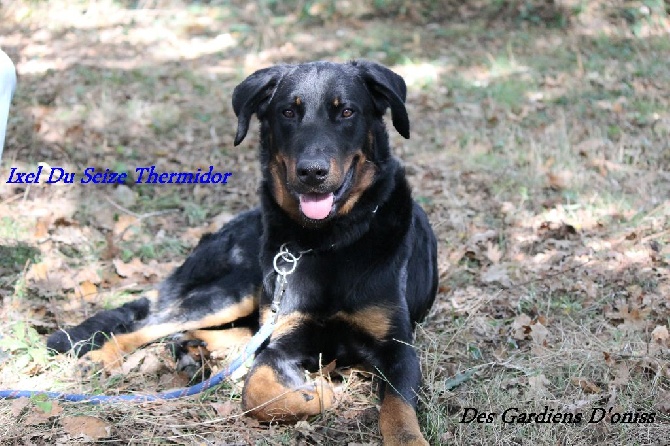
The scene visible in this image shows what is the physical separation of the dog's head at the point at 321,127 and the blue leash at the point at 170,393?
64 centimetres

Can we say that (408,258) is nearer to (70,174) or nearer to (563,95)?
(70,174)

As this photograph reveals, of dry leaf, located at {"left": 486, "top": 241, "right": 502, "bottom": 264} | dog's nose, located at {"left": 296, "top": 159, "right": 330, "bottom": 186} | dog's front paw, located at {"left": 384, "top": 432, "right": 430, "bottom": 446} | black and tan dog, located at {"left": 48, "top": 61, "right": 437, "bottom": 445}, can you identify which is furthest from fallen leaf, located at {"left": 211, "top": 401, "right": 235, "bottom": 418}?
dry leaf, located at {"left": 486, "top": 241, "right": 502, "bottom": 264}

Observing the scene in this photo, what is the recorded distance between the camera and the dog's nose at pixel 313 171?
344 cm

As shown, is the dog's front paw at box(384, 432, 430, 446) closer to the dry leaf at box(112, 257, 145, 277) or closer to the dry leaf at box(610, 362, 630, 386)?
the dry leaf at box(610, 362, 630, 386)

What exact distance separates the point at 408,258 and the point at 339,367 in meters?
0.69

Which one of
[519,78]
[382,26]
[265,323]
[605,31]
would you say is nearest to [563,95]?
[519,78]

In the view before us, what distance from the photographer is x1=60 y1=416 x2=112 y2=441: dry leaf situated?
324cm

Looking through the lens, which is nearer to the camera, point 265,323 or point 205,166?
point 265,323

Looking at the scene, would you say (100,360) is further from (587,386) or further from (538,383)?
(587,386)

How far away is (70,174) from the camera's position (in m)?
6.66

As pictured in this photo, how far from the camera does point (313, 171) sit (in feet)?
11.3

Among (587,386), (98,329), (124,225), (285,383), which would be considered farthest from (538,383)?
(124,225)

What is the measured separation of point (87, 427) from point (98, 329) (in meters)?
1.00

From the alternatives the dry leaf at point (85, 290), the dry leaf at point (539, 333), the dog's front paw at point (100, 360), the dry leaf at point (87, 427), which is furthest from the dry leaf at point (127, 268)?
the dry leaf at point (539, 333)
